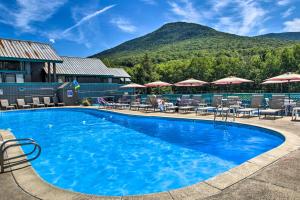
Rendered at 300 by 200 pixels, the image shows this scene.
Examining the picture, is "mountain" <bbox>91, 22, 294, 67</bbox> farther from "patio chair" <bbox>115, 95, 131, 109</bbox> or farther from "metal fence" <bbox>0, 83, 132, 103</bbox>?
"patio chair" <bbox>115, 95, 131, 109</bbox>

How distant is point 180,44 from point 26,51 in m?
48.0

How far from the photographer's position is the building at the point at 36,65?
23.9m

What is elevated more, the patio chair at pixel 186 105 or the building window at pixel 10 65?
the building window at pixel 10 65

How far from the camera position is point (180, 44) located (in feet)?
219

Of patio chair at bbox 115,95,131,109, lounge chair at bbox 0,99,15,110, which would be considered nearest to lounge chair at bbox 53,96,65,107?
lounge chair at bbox 0,99,15,110

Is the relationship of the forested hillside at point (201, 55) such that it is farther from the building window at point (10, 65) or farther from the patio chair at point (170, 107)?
the patio chair at point (170, 107)

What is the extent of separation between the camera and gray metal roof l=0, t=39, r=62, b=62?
76.0ft

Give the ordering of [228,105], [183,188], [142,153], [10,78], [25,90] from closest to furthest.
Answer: [183,188]
[142,153]
[228,105]
[25,90]
[10,78]

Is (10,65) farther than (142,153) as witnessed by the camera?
Yes

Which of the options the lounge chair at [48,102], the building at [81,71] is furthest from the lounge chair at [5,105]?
the building at [81,71]

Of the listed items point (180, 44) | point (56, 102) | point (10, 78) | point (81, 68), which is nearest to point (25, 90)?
point (56, 102)

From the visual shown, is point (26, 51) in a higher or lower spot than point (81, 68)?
higher

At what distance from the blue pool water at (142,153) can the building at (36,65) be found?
14950 millimetres

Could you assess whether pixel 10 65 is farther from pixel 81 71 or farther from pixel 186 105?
pixel 186 105
